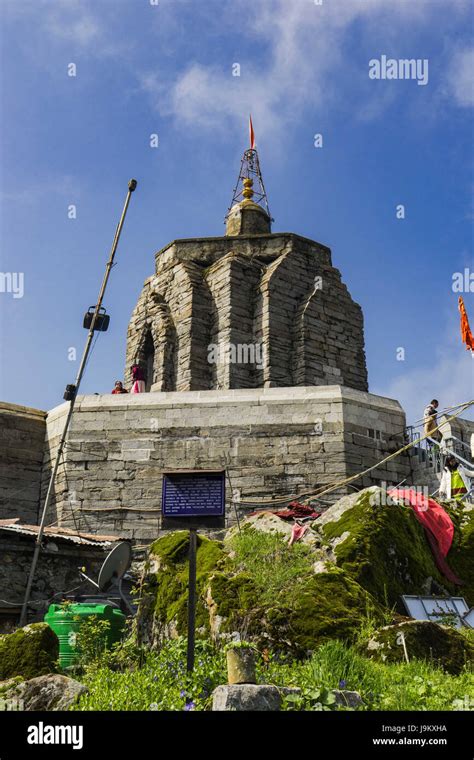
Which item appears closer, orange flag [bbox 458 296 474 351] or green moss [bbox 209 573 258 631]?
green moss [bbox 209 573 258 631]

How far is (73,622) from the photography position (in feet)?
27.7

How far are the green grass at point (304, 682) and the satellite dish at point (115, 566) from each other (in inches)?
111

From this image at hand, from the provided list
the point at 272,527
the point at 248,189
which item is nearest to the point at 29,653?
the point at 272,527

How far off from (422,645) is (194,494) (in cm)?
271

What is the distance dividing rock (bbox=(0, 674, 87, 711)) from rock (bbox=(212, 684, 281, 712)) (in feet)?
5.78

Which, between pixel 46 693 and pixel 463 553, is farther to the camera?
pixel 463 553

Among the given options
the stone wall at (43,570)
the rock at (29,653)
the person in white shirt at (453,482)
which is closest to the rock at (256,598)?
the rock at (29,653)

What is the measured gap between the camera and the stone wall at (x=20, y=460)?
15.2m

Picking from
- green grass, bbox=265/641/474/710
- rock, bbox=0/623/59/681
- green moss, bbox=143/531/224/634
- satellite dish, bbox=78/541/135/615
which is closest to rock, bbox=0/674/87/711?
rock, bbox=0/623/59/681

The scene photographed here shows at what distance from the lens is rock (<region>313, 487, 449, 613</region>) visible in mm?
8773

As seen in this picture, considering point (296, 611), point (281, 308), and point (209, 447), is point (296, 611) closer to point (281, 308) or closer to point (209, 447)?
point (209, 447)

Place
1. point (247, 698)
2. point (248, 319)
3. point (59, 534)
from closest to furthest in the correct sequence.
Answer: point (247, 698) → point (59, 534) → point (248, 319)

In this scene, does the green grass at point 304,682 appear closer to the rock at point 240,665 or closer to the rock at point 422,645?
the rock at point 422,645

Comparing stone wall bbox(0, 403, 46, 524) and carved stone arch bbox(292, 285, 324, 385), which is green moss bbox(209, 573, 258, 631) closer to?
stone wall bbox(0, 403, 46, 524)
